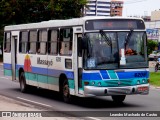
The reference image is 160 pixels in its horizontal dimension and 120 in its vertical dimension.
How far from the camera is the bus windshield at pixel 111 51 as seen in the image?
1582 centimetres

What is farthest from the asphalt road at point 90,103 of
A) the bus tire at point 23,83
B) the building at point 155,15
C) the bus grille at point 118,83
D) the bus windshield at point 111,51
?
the building at point 155,15

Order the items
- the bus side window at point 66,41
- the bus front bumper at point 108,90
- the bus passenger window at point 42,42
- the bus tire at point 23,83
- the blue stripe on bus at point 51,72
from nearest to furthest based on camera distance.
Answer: the bus front bumper at point 108,90
the blue stripe on bus at point 51,72
the bus side window at point 66,41
the bus passenger window at point 42,42
the bus tire at point 23,83

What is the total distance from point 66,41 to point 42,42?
252 cm

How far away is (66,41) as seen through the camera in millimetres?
17578

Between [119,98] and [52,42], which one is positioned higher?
[52,42]

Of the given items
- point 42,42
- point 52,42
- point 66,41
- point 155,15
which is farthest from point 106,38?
point 155,15

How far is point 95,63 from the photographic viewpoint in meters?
15.8

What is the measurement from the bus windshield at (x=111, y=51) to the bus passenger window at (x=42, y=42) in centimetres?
406

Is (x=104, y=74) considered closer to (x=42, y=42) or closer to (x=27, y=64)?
(x=42, y=42)

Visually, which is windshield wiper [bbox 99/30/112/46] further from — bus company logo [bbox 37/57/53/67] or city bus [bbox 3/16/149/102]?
bus company logo [bbox 37/57/53/67]

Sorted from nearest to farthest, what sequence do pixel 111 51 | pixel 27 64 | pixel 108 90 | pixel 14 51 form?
pixel 108 90 → pixel 111 51 → pixel 27 64 → pixel 14 51

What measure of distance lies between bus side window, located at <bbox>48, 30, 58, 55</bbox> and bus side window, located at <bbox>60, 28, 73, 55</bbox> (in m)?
0.58

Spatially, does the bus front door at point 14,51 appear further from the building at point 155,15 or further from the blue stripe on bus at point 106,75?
the building at point 155,15

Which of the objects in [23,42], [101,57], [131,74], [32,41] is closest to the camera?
[101,57]
